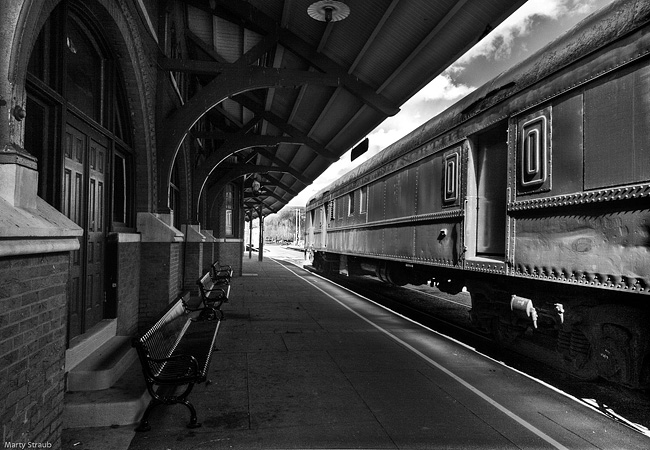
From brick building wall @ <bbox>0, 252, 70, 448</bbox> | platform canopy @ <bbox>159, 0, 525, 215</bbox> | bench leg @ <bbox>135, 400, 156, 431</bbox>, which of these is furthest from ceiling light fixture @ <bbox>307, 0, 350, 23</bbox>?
bench leg @ <bbox>135, 400, 156, 431</bbox>

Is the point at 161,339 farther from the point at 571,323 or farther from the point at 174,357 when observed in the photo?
the point at 571,323

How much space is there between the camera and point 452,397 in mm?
4863

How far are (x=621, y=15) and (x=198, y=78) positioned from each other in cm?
1116

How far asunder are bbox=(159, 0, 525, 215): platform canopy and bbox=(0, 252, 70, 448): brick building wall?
478 cm

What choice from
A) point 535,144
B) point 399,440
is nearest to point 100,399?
point 399,440

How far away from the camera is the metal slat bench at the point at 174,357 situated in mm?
4098

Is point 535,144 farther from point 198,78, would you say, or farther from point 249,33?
point 198,78

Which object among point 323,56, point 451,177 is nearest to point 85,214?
point 451,177

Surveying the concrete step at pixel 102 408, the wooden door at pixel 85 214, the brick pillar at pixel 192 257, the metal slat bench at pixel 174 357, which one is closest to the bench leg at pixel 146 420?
the metal slat bench at pixel 174 357

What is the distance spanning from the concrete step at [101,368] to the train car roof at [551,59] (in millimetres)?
5164

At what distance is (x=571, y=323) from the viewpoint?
176 inches

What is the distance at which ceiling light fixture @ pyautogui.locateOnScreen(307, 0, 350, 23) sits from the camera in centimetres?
→ 606

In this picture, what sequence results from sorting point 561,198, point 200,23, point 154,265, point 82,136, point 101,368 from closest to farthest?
point 561,198 → point 101,368 → point 82,136 → point 154,265 → point 200,23

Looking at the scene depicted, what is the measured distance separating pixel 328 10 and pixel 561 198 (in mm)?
3859
